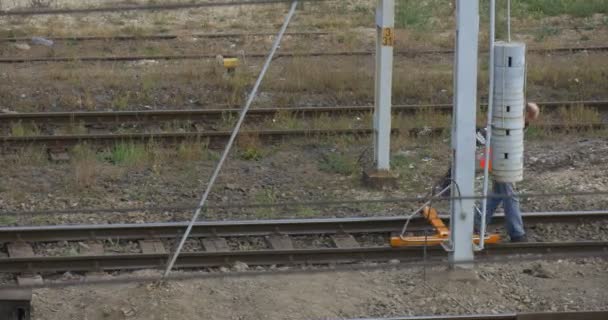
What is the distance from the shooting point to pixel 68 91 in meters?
17.0

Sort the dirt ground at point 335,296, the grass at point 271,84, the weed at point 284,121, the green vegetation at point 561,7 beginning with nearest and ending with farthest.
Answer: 1. the dirt ground at point 335,296
2. the weed at point 284,121
3. the grass at point 271,84
4. the green vegetation at point 561,7

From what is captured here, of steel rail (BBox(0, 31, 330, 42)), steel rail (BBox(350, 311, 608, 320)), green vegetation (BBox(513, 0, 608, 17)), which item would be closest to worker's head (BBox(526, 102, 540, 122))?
steel rail (BBox(350, 311, 608, 320))

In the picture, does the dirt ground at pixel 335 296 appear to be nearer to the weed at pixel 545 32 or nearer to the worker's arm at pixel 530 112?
the worker's arm at pixel 530 112

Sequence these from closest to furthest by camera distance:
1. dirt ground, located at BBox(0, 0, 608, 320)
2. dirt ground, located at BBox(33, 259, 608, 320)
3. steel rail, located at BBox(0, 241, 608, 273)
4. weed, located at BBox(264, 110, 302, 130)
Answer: dirt ground, located at BBox(33, 259, 608, 320) → dirt ground, located at BBox(0, 0, 608, 320) → steel rail, located at BBox(0, 241, 608, 273) → weed, located at BBox(264, 110, 302, 130)

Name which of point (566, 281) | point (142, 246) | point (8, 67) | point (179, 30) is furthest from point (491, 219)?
point (179, 30)

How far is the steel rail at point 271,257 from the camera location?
1012 cm

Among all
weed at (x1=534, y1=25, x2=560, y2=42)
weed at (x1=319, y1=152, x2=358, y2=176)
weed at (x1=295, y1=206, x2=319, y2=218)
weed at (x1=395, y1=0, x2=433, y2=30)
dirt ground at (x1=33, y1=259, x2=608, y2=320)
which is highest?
weed at (x1=395, y1=0, x2=433, y2=30)

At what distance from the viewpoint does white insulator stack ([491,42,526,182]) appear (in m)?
9.48

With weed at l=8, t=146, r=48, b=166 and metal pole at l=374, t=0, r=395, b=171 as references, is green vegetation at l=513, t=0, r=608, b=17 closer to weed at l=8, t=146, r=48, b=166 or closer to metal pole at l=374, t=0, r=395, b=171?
metal pole at l=374, t=0, r=395, b=171

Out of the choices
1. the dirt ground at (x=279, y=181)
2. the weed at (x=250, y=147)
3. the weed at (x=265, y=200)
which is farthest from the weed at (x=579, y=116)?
the weed at (x=265, y=200)

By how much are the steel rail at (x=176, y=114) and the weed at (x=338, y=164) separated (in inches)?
72.3

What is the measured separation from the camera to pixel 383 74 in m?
12.4

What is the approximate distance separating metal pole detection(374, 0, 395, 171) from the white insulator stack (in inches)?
106

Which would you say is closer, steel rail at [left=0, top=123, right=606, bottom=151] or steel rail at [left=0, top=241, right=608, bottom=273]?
steel rail at [left=0, top=241, right=608, bottom=273]
